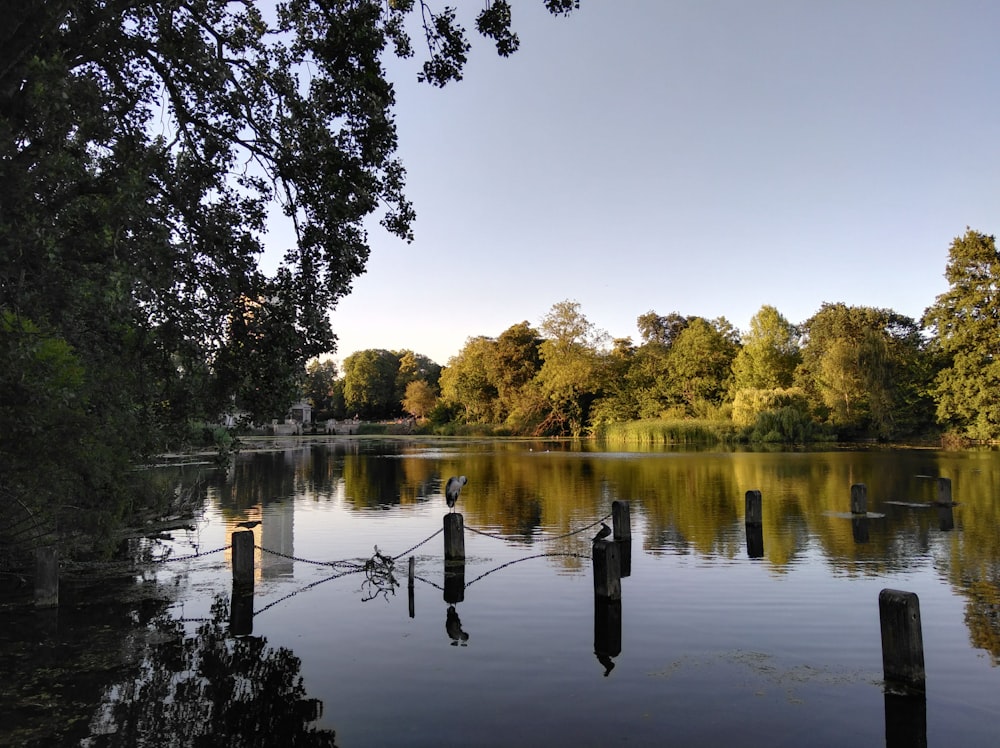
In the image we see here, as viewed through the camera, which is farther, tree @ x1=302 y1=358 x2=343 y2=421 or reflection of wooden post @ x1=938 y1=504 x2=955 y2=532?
tree @ x1=302 y1=358 x2=343 y2=421

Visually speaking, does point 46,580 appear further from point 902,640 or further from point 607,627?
point 902,640

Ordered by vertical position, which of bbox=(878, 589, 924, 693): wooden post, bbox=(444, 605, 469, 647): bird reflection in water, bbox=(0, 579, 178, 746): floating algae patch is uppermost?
bbox=(878, 589, 924, 693): wooden post

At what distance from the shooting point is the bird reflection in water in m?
9.09

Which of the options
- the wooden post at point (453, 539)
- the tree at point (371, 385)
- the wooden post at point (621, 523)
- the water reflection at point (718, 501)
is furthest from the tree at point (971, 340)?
the tree at point (371, 385)

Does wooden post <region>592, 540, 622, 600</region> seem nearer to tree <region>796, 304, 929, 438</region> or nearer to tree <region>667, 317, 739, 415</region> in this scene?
tree <region>796, 304, 929, 438</region>

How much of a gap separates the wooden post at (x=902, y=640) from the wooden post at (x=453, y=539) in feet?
24.5

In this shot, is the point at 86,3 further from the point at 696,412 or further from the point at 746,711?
the point at 696,412

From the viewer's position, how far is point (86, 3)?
794 centimetres

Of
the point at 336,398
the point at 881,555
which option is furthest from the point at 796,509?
the point at 336,398

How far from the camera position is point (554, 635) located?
9.34 metres

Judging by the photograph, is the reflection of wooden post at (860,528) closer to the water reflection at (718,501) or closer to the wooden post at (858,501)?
the water reflection at (718,501)

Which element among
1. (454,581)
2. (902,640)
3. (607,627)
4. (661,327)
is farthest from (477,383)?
(902,640)

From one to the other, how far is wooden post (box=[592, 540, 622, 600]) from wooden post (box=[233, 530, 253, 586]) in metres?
5.51

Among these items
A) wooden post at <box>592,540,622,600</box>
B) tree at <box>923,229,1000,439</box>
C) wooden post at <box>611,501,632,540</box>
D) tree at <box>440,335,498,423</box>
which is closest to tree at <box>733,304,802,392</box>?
tree at <box>923,229,1000,439</box>
